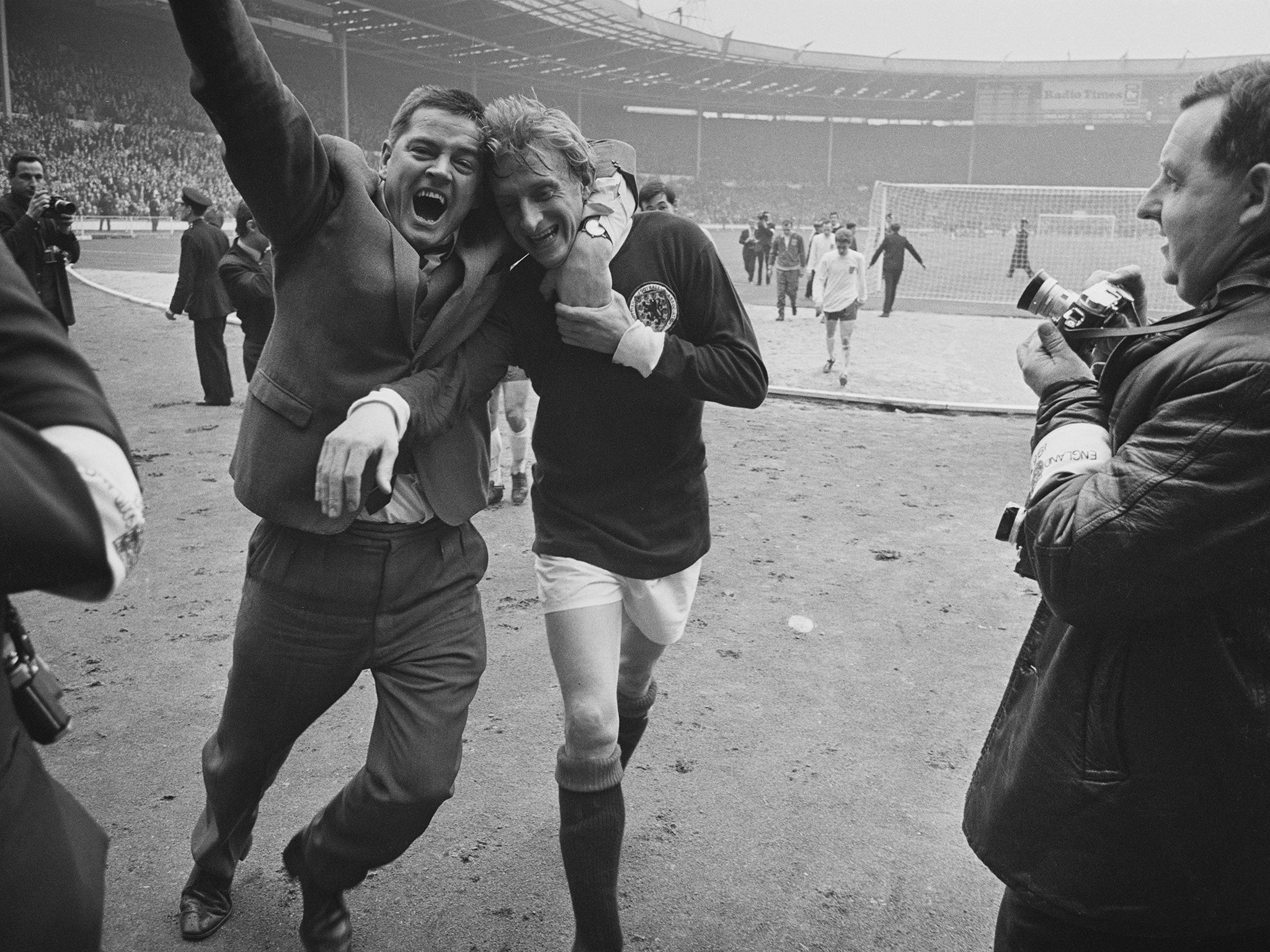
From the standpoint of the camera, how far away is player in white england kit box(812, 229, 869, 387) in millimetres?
12281

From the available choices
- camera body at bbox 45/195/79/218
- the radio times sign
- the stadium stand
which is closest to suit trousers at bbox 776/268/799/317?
camera body at bbox 45/195/79/218

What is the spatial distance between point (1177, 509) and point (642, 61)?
185 ft

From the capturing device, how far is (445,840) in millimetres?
3176

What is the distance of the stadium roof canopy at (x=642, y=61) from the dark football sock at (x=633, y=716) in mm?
40154

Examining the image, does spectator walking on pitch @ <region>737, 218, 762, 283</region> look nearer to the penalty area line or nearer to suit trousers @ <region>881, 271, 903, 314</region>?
suit trousers @ <region>881, 271, 903, 314</region>

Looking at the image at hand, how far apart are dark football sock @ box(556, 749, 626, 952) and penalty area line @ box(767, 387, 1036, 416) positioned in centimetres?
847

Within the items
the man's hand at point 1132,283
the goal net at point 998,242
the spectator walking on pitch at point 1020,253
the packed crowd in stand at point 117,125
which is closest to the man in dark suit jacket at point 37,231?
the man's hand at point 1132,283

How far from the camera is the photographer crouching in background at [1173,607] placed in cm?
144

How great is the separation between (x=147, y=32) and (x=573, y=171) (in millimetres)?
46095

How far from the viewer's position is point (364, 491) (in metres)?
2.22

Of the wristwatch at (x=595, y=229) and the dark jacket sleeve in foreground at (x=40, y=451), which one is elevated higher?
the wristwatch at (x=595, y=229)

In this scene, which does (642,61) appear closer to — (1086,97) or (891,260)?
(1086,97)

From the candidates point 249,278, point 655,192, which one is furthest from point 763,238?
point 655,192

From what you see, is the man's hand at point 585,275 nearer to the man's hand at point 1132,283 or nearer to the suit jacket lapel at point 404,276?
the suit jacket lapel at point 404,276
